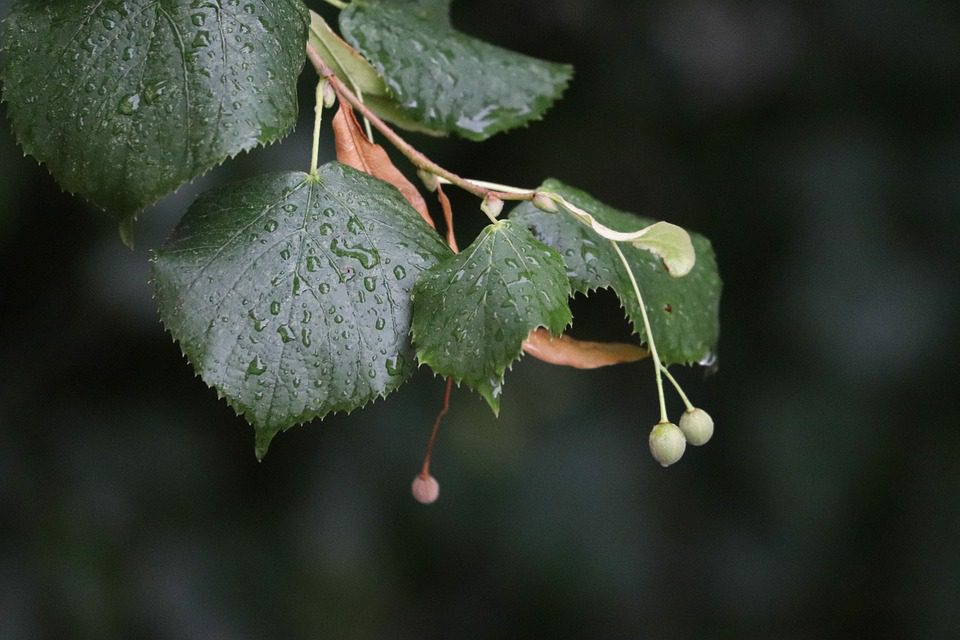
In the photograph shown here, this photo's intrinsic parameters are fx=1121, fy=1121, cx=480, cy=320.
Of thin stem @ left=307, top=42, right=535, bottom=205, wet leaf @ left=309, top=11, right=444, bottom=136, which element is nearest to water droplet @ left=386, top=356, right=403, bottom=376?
thin stem @ left=307, top=42, right=535, bottom=205

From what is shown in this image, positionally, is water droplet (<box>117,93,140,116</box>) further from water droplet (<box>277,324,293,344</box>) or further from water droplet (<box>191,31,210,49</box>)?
water droplet (<box>277,324,293,344</box>)

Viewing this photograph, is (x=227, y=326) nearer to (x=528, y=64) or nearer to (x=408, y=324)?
(x=408, y=324)

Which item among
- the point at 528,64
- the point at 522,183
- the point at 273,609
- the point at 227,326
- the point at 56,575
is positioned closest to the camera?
the point at 227,326

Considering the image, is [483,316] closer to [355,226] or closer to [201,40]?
[355,226]

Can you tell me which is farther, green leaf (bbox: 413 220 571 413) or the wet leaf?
the wet leaf

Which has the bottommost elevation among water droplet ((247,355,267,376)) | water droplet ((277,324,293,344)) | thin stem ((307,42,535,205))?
water droplet ((247,355,267,376))

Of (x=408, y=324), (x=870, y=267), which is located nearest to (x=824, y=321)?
(x=870, y=267)
